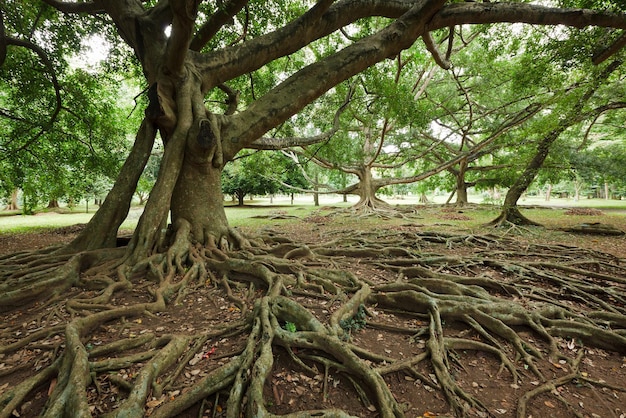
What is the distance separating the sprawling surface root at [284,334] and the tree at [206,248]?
22 millimetres

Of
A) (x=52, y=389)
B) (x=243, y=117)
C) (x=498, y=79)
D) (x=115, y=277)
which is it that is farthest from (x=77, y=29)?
(x=498, y=79)

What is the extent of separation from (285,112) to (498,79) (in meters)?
14.0

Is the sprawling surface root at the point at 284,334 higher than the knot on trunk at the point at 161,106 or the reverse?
the reverse

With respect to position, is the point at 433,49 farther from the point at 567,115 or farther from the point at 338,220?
the point at 338,220

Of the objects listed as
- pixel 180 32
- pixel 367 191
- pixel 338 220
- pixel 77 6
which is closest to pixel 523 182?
pixel 338 220

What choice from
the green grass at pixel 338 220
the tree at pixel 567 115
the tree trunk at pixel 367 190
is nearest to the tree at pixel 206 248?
the tree at pixel 567 115

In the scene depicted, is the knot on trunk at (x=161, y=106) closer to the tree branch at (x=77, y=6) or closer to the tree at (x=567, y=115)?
the tree branch at (x=77, y=6)

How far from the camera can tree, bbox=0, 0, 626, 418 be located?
2176 millimetres

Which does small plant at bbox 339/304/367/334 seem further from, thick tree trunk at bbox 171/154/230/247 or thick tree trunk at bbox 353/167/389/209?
thick tree trunk at bbox 353/167/389/209

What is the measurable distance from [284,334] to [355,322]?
97 centimetres

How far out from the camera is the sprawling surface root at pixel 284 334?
2035 mm

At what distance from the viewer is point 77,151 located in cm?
950

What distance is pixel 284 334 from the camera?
2555mm

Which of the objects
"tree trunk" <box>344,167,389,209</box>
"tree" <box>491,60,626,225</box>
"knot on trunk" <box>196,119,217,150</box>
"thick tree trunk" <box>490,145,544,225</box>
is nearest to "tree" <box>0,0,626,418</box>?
"knot on trunk" <box>196,119,217,150</box>
